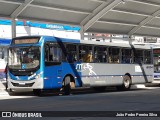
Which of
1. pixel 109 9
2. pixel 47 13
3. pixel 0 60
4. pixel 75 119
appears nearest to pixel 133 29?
pixel 109 9

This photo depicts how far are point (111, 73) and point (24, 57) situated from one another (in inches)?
272

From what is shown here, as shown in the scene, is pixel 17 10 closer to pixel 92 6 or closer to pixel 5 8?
pixel 5 8

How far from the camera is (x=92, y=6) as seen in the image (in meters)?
27.0

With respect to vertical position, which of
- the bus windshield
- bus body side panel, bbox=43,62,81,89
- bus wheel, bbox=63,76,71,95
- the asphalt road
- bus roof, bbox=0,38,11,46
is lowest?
the asphalt road

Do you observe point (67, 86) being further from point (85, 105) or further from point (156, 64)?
point (156, 64)

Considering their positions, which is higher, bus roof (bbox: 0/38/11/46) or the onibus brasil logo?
bus roof (bbox: 0/38/11/46)

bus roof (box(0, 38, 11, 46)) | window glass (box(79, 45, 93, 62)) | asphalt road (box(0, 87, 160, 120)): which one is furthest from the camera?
bus roof (box(0, 38, 11, 46))

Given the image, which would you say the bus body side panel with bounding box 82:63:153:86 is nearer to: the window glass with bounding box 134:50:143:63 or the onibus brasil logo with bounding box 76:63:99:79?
the onibus brasil logo with bounding box 76:63:99:79

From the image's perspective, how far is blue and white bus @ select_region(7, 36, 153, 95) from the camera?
2136 cm

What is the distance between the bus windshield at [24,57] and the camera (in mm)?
21391

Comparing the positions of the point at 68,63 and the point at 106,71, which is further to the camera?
the point at 106,71

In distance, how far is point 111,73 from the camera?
86.7 ft

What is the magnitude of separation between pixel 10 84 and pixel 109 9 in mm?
8964

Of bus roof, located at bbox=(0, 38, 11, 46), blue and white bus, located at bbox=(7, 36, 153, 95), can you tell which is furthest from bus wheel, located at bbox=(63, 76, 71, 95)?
bus roof, located at bbox=(0, 38, 11, 46)
